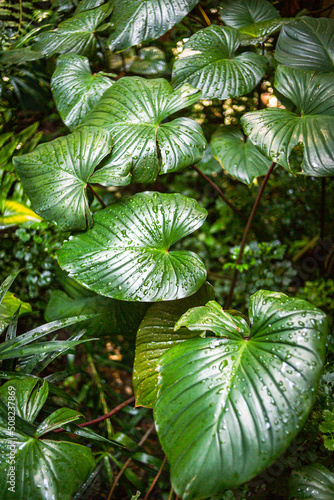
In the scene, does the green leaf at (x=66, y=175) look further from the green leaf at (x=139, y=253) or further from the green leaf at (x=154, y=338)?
the green leaf at (x=154, y=338)

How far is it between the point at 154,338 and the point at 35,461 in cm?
49

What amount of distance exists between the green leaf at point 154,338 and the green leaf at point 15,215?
36.8 inches

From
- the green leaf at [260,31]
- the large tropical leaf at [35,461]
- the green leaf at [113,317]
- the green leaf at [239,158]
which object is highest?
the green leaf at [260,31]

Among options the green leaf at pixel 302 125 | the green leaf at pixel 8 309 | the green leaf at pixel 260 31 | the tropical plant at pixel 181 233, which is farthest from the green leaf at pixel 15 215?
the green leaf at pixel 260 31

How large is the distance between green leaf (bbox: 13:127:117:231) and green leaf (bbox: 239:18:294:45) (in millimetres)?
839

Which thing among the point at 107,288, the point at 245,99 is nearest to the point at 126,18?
the point at 245,99

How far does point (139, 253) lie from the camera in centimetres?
113

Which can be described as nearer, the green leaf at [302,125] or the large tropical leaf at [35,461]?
the large tropical leaf at [35,461]

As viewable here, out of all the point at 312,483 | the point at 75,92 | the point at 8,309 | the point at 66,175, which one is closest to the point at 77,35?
the point at 75,92

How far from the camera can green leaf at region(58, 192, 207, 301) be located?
105cm

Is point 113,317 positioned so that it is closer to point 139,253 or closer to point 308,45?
point 139,253

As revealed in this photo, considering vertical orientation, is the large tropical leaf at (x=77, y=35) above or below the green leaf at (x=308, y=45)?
above

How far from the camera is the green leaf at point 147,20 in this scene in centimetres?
147

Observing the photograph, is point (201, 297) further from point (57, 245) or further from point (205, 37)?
point (205, 37)
